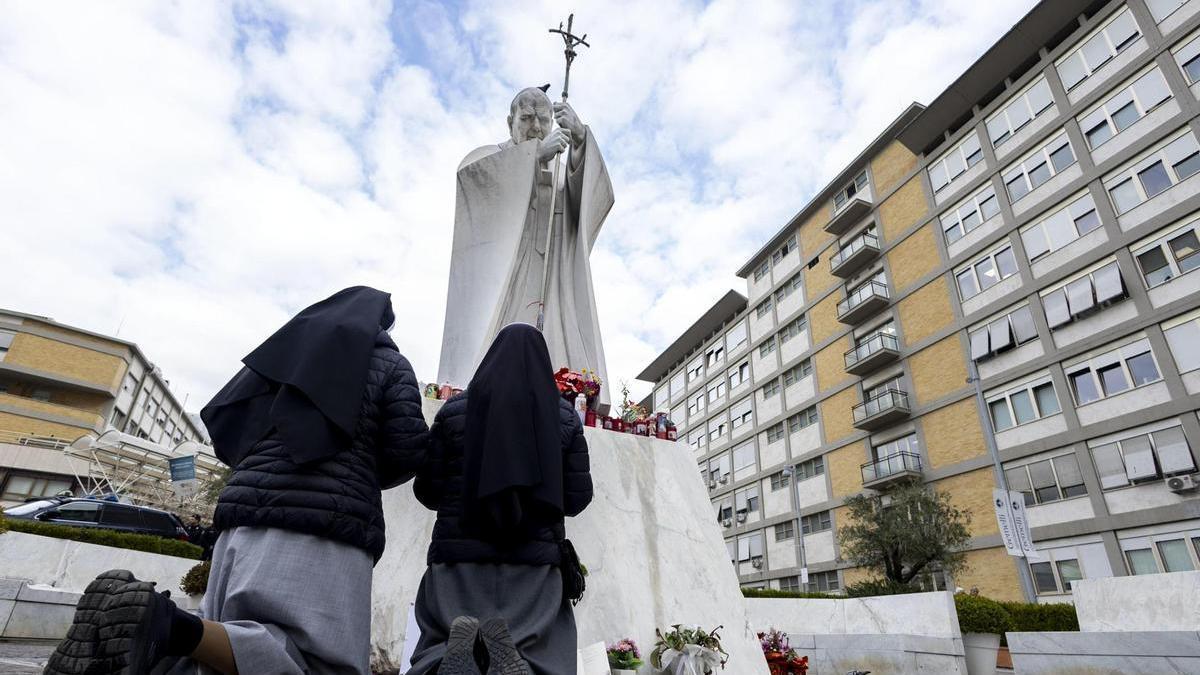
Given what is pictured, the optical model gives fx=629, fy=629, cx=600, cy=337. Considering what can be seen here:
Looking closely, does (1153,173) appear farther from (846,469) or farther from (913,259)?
(846,469)

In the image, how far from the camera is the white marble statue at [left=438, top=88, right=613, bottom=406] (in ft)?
22.5

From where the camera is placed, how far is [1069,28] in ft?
70.2

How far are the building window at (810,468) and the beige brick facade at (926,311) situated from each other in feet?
23.0

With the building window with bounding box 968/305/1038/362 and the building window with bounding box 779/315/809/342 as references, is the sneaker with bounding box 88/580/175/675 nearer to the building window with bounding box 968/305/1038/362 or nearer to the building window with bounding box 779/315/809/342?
the building window with bounding box 968/305/1038/362

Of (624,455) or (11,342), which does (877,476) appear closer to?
(624,455)

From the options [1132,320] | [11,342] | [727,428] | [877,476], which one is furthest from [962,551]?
[11,342]

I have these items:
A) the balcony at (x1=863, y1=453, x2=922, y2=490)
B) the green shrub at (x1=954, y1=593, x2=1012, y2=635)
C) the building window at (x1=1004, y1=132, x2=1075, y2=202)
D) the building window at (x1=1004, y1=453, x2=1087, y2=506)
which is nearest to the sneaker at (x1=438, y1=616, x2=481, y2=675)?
the green shrub at (x1=954, y1=593, x2=1012, y2=635)

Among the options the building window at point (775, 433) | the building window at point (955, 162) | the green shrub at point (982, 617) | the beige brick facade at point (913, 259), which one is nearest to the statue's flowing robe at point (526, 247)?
the green shrub at point (982, 617)

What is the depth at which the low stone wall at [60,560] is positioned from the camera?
8.16 metres

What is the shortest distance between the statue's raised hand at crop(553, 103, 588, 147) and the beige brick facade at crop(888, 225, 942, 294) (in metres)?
22.0

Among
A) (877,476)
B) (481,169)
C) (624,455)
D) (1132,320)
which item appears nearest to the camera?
(624,455)

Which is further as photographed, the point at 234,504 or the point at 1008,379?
the point at 1008,379

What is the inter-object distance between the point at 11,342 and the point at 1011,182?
45085 millimetres

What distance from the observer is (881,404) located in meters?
25.5
